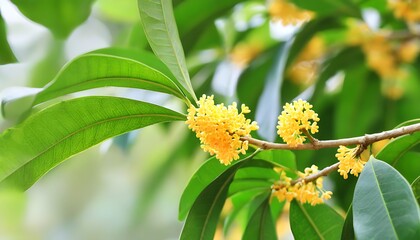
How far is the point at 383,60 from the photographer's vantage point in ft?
4.73

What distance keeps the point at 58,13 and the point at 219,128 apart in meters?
0.43

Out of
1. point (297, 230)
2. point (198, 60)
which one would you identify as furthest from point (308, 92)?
point (297, 230)

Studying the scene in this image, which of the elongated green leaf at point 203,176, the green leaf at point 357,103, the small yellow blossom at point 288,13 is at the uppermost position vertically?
the small yellow blossom at point 288,13

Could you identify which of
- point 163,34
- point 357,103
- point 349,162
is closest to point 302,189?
point 349,162

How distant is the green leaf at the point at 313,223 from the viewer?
0.85 metres

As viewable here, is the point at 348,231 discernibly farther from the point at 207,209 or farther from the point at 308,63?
the point at 308,63

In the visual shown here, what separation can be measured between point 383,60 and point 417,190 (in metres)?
0.79

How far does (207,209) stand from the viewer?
30.8 inches

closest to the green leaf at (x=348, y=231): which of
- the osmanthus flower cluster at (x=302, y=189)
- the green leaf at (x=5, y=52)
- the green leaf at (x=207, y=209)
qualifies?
the osmanthus flower cluster at (x=302, y=189)

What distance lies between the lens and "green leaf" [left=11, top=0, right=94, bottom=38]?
3.10 ft

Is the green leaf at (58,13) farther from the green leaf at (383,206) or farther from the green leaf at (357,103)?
the green leaf at (357,103)

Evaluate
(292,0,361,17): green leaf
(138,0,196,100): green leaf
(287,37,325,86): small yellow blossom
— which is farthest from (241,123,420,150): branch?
(287,37,325,86): small yellow blossom

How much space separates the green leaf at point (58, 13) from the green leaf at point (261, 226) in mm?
430

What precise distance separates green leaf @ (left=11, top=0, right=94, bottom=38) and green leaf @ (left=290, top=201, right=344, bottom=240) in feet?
1.50
